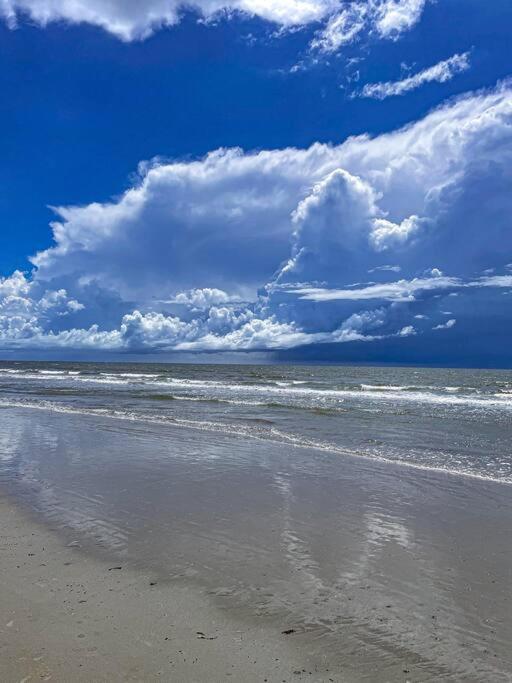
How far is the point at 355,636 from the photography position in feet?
14.5

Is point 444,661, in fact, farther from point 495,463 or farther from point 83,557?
point 495,463

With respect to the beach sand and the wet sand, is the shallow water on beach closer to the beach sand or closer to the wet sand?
the wet sand

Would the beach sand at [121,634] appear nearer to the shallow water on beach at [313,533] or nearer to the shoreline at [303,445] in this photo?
the shallow water on beach at [313,533]

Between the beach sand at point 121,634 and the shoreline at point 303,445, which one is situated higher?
the beach sand at point 121,634

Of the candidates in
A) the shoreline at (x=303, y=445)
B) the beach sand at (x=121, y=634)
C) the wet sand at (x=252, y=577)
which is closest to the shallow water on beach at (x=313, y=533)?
the wet sand at (x=252, y=577)

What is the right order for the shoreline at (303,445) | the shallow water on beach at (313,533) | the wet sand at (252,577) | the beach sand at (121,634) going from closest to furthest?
the beach sand at (121,634) → the wet sand at (252,577) → the shallow water on beach at (313,533) → the shoreline at (303,445)

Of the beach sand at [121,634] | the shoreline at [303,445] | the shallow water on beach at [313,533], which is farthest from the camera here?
the shoreline at [303,445]

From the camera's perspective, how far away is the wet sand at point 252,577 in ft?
13.2

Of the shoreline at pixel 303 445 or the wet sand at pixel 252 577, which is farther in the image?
the shoreline at pixel 303 445

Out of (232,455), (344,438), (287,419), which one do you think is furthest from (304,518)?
(287,419)

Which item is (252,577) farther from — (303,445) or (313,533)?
(303,445)

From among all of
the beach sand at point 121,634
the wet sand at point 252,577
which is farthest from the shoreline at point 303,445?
the beach sand at point 121,634

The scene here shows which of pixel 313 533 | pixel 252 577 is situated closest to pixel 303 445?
pixel 313 533

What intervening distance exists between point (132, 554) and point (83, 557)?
60cm
